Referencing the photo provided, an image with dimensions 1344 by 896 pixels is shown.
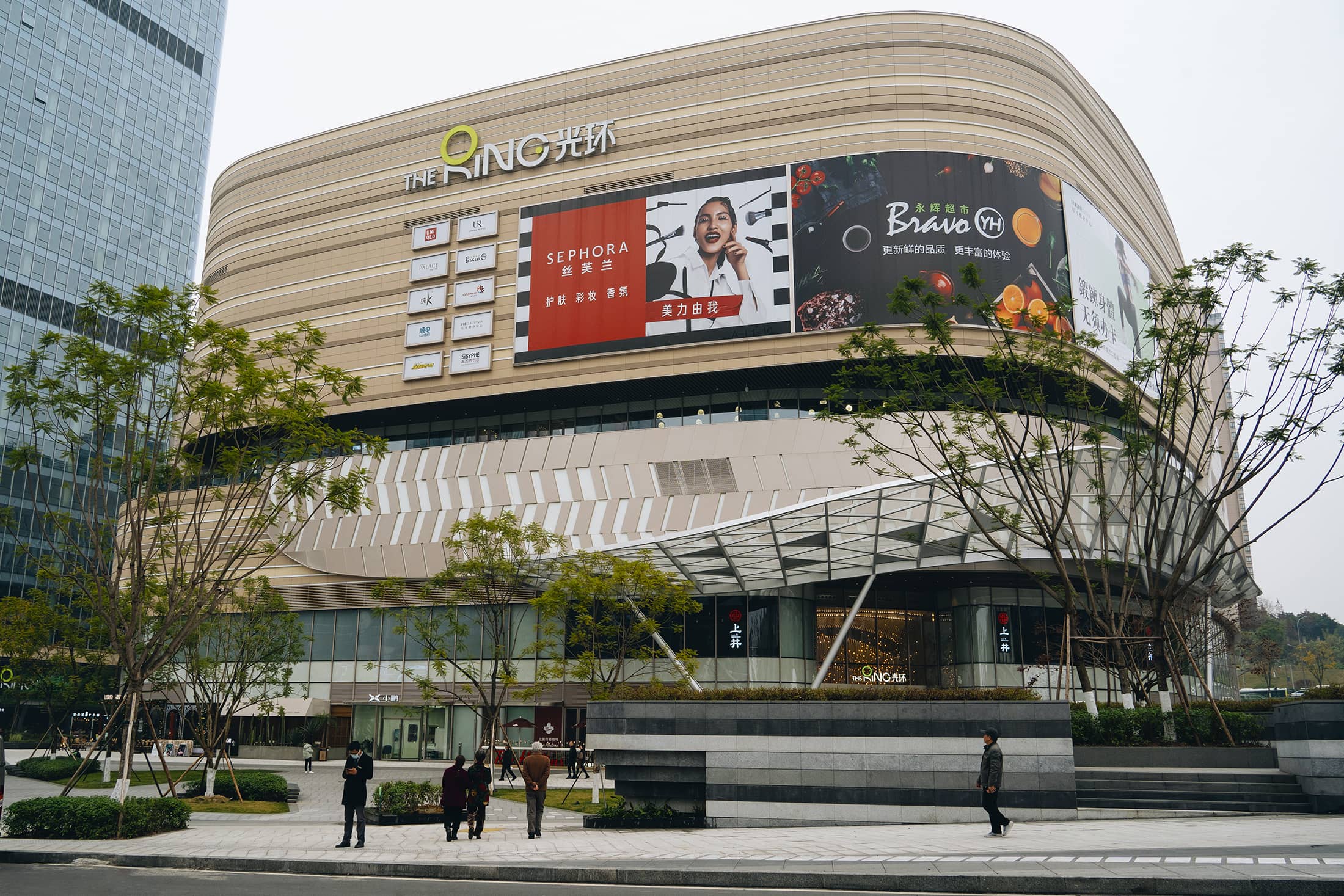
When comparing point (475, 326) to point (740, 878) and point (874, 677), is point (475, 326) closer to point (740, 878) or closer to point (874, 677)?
point (874, 677)

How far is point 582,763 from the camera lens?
37.0m

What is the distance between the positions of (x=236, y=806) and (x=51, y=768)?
662 inches

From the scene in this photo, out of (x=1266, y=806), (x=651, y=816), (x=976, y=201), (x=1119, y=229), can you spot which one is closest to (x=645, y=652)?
(x=651, y=816)

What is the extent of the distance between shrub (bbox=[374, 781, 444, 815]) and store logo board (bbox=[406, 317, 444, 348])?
35.5 meters

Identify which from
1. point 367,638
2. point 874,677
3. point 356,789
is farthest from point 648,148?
point 356,789

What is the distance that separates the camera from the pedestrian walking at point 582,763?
36.2 metres

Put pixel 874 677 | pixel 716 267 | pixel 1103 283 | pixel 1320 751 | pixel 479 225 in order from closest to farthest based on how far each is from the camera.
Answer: pixel 1320 751, pixel 874 677, pixel 716 267, pixel 1103 283, pixel 479 225

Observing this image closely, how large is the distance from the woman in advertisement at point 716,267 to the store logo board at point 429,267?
48.2 ft

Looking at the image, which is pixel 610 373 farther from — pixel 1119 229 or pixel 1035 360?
pixel 1119 229

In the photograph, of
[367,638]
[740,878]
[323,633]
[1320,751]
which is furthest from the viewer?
[323,633]

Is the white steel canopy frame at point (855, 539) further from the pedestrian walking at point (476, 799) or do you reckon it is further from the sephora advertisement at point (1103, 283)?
the pedestrian walking at point (476, 799)

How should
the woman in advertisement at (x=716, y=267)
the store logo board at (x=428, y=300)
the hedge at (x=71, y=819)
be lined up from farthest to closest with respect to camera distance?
1. the store logo board at (x=428, y=300)
2. the woman in advertisement at (x=716, y=267)
3. the hedge at (x=71, y=819)

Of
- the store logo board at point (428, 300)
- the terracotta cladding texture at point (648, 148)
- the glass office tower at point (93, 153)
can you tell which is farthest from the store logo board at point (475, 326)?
the glass office tower at point (93, 153)

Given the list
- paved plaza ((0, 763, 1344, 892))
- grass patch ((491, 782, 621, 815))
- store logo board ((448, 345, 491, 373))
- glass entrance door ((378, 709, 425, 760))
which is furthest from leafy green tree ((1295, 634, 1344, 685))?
paved plaza ((0, 763, 1344, 892))
